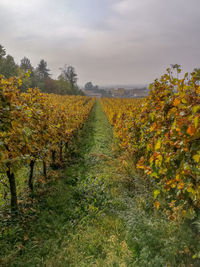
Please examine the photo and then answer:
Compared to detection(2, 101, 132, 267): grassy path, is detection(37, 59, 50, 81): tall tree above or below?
above

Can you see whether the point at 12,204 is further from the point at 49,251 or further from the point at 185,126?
the point at 185,126

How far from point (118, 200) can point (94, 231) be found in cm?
110

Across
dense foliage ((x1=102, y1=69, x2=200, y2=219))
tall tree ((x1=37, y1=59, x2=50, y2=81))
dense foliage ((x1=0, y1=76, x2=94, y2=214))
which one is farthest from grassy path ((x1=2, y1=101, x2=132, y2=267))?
tall tree ((x1=37, y1=59, x2=50, y2=81))

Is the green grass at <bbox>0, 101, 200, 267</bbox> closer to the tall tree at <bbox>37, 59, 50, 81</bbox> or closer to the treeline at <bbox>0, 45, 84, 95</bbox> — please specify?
the treeline at <bbox>0, 45, 84, 95</bbox>

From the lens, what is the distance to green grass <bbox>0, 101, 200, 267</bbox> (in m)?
2.86

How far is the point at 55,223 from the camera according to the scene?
3.92m

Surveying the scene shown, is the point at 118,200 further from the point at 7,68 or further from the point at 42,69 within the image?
the point at 42,69

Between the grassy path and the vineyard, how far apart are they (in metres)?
0.02

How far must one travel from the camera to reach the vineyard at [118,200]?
2271 millimetres

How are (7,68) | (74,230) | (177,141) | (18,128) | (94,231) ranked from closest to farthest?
(177,141)
(18,128)
(94,231)
(74,230)
(7,68)

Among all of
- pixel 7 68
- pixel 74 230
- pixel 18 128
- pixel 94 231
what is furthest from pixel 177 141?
pixel 7 68

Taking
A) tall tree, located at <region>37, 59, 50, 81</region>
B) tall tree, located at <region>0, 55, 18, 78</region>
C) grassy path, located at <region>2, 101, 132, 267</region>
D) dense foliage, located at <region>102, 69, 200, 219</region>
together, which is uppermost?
tall tree, located at <region>37, 59, 50, 81</region>

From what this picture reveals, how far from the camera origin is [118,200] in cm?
450

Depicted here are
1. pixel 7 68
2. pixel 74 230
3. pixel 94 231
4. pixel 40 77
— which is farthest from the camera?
pixel 40 77
